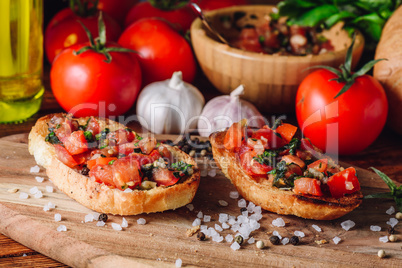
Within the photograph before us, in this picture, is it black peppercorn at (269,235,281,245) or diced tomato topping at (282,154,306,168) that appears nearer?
black peppercorn at (269,235,281,245)

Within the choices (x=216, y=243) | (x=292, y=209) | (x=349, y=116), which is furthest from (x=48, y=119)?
(x=349, y=116)

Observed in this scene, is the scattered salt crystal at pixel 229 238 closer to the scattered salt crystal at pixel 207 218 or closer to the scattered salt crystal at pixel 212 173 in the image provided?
the scattered salt crystal at pixel 207 218

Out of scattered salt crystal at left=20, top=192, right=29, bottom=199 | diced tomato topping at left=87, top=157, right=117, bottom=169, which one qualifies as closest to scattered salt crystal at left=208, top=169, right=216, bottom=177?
diced tomato topping at left=87, top=157, right=117, bottom=169

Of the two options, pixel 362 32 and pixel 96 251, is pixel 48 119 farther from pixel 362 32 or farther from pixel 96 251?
pixel 362 32

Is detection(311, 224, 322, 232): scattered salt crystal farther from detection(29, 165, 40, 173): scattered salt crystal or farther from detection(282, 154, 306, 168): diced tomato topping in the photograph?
detection(29, 165, 40, 173): scattered salt crystal

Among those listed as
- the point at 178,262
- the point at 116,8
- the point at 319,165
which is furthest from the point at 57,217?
the point at 116,8

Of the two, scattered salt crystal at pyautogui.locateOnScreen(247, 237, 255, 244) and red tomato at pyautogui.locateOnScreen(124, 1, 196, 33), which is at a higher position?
red tomato at pyautogui.locateOnScreen(124, 1, 196, 33)
